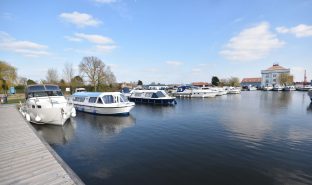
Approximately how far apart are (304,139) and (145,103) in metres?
33.1

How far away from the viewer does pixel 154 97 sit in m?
43.4

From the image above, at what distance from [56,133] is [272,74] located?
15436 centimetres

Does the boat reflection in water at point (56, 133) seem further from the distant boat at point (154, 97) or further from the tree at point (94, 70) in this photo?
the tree at point (94, 70)

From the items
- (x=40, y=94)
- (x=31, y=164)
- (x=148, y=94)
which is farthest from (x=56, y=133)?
(x=148, y=94)

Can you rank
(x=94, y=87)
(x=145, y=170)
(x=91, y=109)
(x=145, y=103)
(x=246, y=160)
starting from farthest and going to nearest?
(x=94, y=87) < (x=145, y=103) < (x=91, y=109) < (x=246, y=160) < (x=145, y=170)

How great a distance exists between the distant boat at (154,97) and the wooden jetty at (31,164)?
30.2m

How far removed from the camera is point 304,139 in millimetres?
15773

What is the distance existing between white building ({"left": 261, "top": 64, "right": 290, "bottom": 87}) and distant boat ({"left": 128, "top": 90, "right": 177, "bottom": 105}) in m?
122

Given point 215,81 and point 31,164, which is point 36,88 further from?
point 215,81

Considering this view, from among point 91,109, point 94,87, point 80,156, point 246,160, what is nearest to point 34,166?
point 80,156

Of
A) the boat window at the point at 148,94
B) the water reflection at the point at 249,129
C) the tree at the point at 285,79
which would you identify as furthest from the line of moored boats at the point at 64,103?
the tree at the point at 285,79

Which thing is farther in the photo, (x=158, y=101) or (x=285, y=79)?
(x=285, y=79)

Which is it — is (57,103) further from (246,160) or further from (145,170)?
(246,160)

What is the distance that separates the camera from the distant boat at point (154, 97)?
41.1 metres
